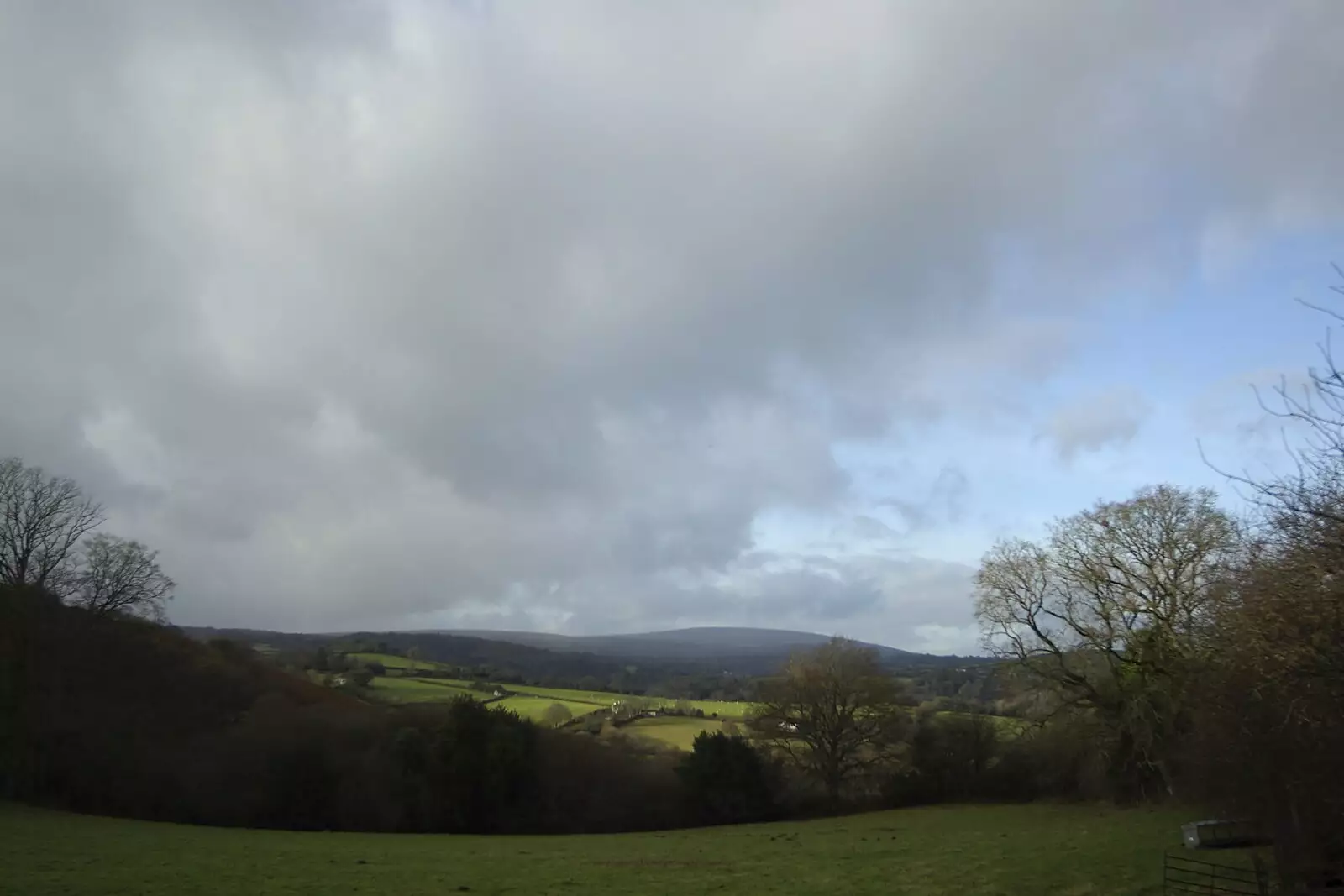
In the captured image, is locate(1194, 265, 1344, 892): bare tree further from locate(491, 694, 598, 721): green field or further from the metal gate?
locate(491, 694, 598, 721): green field

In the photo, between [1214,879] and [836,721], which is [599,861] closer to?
[1214,879]

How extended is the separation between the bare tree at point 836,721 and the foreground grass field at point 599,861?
1111 centimetres

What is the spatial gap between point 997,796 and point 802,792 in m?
10.6

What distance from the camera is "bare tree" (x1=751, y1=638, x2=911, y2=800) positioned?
1754 inches

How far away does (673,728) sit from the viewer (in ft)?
182

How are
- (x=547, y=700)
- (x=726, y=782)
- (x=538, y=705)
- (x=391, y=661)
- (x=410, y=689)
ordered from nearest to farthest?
(x=726, y=782) < (x=538, y=705) < (x=410, y=689) < (x=547, y=700) < (x=391, y=661)

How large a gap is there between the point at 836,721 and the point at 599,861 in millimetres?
23748

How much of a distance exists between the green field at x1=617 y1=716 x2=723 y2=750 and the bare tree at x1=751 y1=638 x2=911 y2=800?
14.2 feet

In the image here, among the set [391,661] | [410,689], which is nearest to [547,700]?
[410,689]

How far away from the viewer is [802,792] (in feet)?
147

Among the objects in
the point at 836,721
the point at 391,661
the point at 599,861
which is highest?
the point at 391,661

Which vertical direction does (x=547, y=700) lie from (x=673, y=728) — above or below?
above

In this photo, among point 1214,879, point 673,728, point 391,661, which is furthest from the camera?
point 391,661

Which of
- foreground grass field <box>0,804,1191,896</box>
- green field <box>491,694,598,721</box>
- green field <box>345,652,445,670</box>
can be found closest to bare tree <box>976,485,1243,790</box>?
foreground grass field <box>0,804,1191,896</box>
